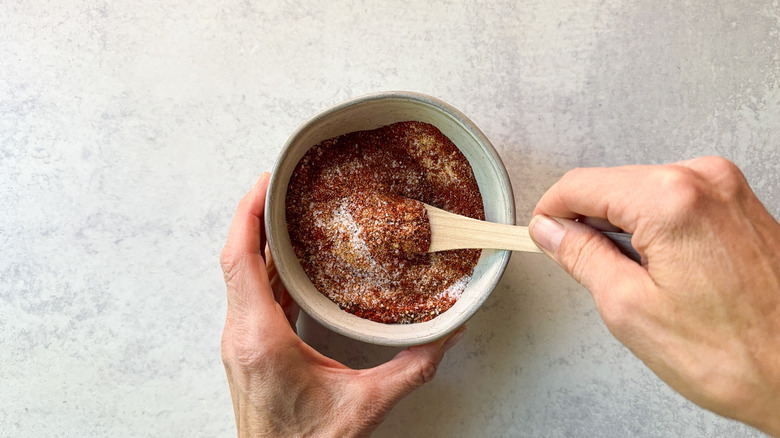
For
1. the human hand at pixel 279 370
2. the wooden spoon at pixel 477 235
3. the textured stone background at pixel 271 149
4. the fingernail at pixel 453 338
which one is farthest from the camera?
the textured stone background at pixel 271 149

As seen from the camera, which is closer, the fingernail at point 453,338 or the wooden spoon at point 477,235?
the wooden spoon at point 477,235

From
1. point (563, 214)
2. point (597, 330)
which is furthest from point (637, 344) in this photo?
point (597, 330)

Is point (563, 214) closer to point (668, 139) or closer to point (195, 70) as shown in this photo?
point (668, 139)

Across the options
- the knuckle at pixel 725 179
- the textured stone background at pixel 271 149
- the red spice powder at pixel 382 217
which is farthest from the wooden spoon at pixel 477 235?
the textured stone background at pixel 271 149

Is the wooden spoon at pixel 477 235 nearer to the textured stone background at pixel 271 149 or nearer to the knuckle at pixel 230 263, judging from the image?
the textured stone background at pixel 271 149

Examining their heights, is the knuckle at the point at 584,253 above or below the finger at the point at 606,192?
below

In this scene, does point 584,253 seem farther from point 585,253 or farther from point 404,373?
point 404,373
